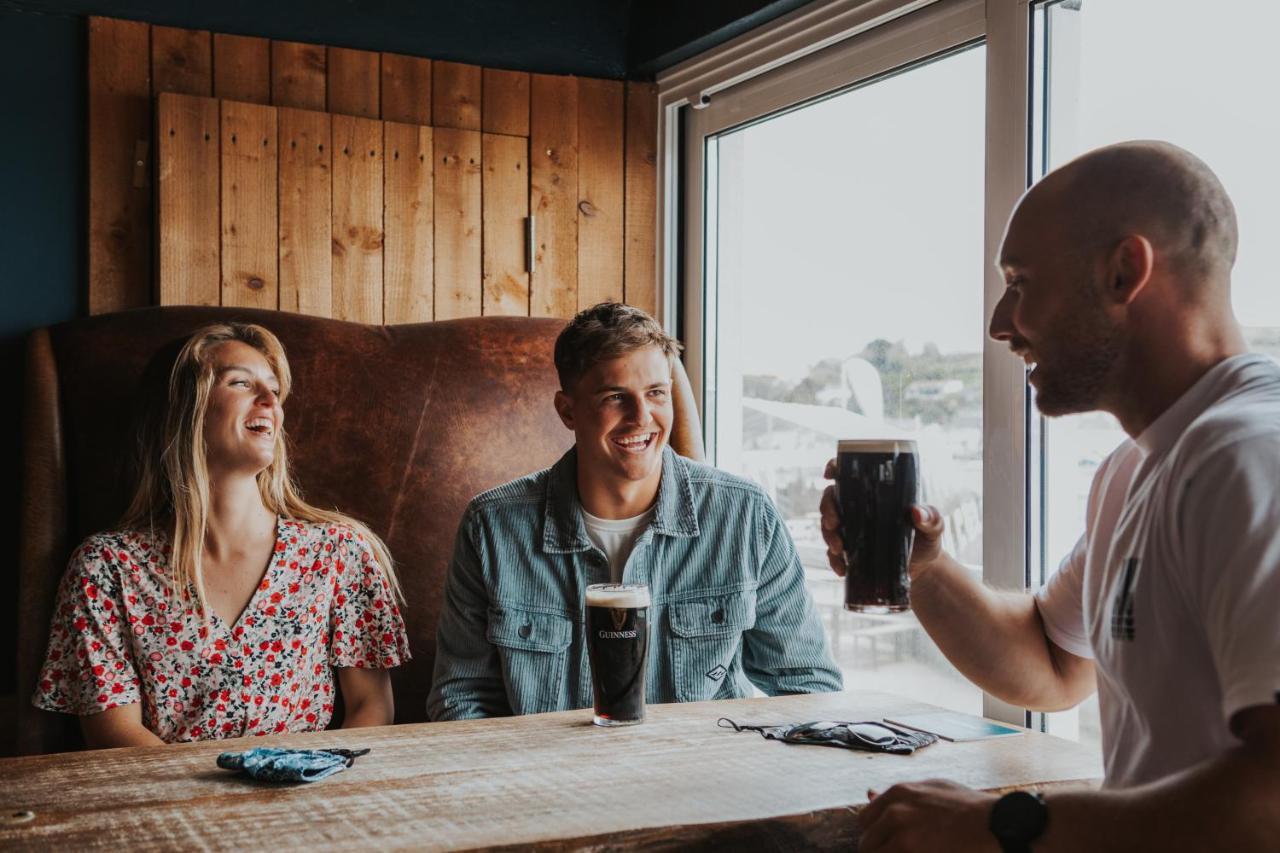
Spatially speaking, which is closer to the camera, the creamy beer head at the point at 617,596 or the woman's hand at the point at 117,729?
the creamy beer head at the point at 617,596

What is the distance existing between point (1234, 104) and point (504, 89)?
6.84 ft

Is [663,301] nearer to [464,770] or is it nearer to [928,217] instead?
[928,217]

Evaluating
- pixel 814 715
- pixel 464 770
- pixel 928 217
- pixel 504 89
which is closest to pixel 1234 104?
pixel 928 217

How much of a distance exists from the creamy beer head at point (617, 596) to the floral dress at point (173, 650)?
976 millimetres

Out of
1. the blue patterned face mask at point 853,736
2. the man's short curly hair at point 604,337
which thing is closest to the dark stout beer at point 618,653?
the blue patterned face mask at point 853,736

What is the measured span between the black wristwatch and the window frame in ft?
4.61

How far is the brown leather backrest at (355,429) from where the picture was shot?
267cm

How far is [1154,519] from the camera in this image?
4.21ft

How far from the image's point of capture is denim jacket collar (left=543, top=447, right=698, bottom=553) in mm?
2398

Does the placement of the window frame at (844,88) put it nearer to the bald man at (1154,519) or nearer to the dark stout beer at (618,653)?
the bald man at (1154,519)

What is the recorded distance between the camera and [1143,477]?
4.69 feet

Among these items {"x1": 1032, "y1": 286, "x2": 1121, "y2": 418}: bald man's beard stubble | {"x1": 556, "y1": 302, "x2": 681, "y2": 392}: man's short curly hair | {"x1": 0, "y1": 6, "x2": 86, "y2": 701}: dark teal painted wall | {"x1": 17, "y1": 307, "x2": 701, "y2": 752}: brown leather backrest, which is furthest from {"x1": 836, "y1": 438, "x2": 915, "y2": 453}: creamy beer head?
{"x1": 0, "y1": 6, "x2": 86, "y2": 701}: dark teal painted wall

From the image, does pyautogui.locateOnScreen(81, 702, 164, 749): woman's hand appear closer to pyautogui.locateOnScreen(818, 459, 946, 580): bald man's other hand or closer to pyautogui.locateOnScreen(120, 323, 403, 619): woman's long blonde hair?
pyautogui.locateOnScreen(120, 323, 403, 619): woman's long blonde hair

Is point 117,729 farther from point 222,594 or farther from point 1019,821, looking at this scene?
point 1019,821
